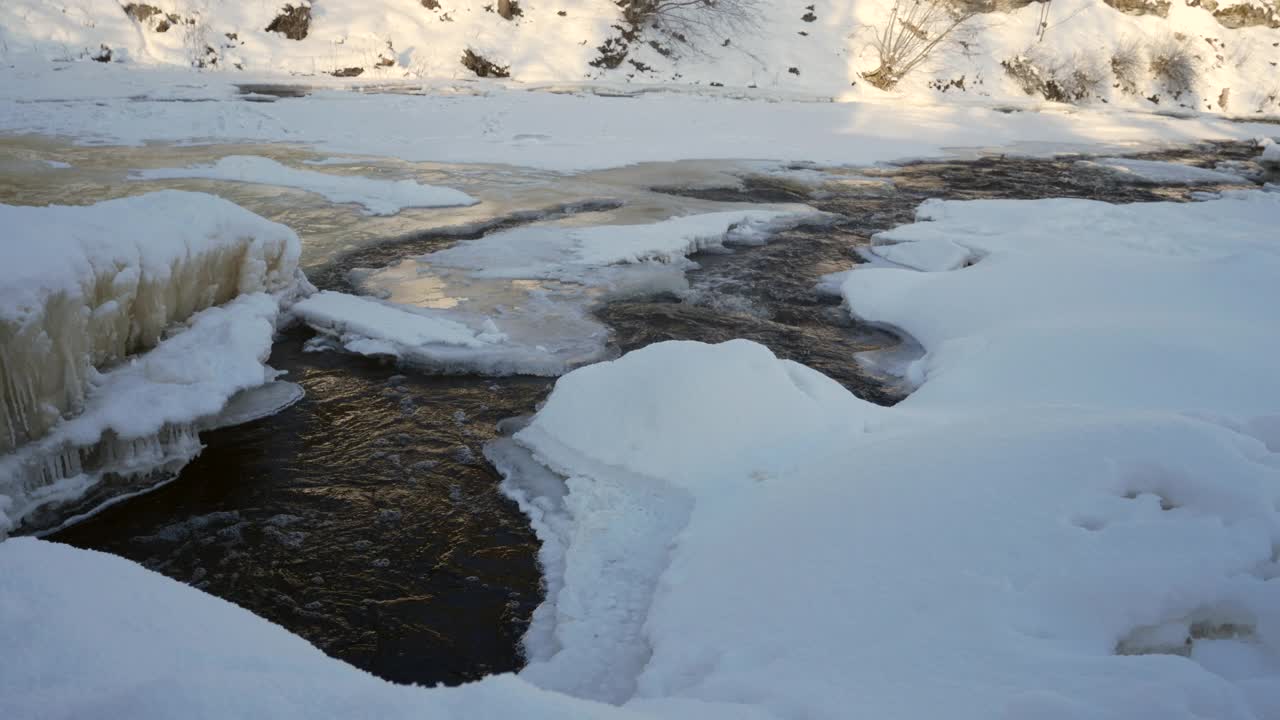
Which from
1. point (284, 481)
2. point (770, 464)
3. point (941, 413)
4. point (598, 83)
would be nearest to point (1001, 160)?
point (598, 83)

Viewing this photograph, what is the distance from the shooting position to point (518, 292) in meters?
6.48

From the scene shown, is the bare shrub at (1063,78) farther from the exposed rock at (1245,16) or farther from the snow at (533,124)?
the snow at (533,124)

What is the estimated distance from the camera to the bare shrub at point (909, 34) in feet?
74.8

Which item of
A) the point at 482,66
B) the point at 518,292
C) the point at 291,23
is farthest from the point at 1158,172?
the point at 291,23

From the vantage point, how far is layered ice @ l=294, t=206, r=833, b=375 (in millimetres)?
5336

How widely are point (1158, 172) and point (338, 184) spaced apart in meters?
11.5

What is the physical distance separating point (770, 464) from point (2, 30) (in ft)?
62.9

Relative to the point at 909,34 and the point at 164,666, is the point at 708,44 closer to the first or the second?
the point at 909,34

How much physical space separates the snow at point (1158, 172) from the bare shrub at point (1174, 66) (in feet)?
45.1

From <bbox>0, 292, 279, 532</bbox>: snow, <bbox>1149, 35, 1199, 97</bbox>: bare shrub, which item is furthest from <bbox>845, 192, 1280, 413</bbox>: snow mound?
<bbox>1149, 35, 1199, 97</bbox>: bare shrub

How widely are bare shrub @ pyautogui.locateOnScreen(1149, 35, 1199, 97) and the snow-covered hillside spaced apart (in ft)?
0.13

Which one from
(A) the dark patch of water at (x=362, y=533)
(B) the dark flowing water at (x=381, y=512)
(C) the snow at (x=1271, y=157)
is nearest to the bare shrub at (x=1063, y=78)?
Answer: (C) the snow at (x=1271, y=157)

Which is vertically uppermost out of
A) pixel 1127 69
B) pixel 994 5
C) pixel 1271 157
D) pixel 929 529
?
pixel 994 5

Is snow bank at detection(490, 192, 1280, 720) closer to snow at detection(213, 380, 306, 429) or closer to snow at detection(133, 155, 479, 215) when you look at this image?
snow at detection(213, 380, 306, 429)
